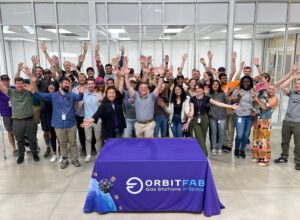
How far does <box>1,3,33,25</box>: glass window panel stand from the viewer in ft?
24.7

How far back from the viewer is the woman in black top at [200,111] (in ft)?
16.3

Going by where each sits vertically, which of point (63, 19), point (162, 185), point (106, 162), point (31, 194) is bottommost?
point (31, 194)

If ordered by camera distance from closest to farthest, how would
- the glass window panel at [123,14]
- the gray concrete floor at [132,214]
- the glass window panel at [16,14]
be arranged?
the gray concrete floor at [132,214]
the glass window panel at [16,14]
the glass window panel at [123,14]

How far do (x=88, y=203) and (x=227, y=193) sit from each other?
2.16 m

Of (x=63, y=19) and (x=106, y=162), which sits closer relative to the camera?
(x=106, y=162)

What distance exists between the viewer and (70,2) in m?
7.54

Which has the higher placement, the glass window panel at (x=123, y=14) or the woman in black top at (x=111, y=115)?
the glass window panel at (x=123, y=14)

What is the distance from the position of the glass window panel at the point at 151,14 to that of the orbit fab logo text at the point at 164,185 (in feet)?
19.0

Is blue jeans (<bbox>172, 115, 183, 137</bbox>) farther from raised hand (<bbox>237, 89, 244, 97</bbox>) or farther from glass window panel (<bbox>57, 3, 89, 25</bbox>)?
glass window panel (<bbox>57, 3, 89, 25</bbox>)

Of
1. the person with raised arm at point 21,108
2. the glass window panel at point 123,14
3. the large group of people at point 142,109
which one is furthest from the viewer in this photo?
the glass window panel at point 123,14

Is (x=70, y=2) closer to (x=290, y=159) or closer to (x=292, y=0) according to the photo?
(x=292, y=0)

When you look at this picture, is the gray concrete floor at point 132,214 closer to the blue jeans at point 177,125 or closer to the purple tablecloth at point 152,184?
the purple tablecloth at point 152,184

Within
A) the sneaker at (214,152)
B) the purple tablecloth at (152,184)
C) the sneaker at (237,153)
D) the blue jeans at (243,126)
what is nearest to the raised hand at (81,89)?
the purple tablecloth at (152,184)

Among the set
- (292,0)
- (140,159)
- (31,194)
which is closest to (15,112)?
(31,194)
